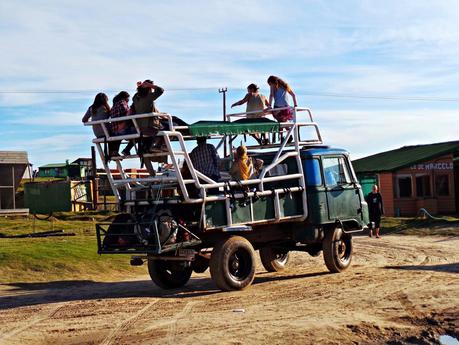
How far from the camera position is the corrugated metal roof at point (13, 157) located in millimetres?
34094

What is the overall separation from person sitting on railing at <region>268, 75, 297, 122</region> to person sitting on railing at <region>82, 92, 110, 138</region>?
356cm

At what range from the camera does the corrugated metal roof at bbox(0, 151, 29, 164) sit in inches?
1342

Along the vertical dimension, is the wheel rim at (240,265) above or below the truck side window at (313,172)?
below

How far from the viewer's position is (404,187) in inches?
1382

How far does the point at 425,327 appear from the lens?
29.7ft

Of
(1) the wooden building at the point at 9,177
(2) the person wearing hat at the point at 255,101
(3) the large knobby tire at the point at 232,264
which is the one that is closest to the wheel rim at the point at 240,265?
(3) the large knobby tire at the point at 232,264

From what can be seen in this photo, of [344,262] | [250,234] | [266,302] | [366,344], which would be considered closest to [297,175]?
[250,234]

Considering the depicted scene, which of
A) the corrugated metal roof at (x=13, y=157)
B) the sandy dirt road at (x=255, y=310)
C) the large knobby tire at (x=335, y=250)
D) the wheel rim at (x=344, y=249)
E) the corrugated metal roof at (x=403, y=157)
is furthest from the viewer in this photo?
the corrugated metal roof at (x=403, y=157)

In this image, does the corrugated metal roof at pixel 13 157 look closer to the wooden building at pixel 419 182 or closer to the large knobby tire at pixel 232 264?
the wooden building at pixel 419 182

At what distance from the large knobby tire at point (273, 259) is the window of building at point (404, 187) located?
2054 cm

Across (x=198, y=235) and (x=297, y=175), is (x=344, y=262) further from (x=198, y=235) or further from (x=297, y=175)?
(x=198, y=235)

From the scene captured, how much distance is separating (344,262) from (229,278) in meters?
3.31

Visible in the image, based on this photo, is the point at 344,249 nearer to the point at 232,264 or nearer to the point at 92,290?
the point at 232,264

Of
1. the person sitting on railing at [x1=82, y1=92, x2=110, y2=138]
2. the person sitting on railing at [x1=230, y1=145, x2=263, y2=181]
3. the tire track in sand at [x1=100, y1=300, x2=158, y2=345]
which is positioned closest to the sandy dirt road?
the tire track in sand at [x1=100, y1=300, x2=158, y2=345]
